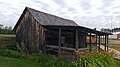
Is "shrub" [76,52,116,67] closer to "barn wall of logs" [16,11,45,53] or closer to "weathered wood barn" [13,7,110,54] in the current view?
"weathered wood barn" [13,7,110,54]

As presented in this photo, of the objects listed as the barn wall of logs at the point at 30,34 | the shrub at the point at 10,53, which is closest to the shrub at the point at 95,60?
the shrub at the point at 10,53

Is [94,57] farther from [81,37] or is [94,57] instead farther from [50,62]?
[81,37]

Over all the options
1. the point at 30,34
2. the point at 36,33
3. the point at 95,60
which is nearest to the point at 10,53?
the point at 30,34

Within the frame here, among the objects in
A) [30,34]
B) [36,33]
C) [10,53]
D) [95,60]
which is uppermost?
[36,33]

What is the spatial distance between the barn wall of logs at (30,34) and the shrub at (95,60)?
30.4 ft

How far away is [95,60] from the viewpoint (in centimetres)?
698

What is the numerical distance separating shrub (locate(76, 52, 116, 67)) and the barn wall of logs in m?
9.28

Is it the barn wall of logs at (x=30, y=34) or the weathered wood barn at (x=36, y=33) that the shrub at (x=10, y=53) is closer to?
the barn wall of logs at (x=30, y=34)

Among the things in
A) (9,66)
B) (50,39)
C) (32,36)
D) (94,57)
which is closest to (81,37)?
(50,39)

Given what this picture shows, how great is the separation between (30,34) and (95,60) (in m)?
11.1

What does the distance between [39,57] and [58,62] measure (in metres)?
2.38

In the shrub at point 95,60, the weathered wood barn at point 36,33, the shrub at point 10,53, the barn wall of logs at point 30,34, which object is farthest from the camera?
the barn wall of logs at point 30,34

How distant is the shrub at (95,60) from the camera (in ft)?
22.6

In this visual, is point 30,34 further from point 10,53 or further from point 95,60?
point 95,60
